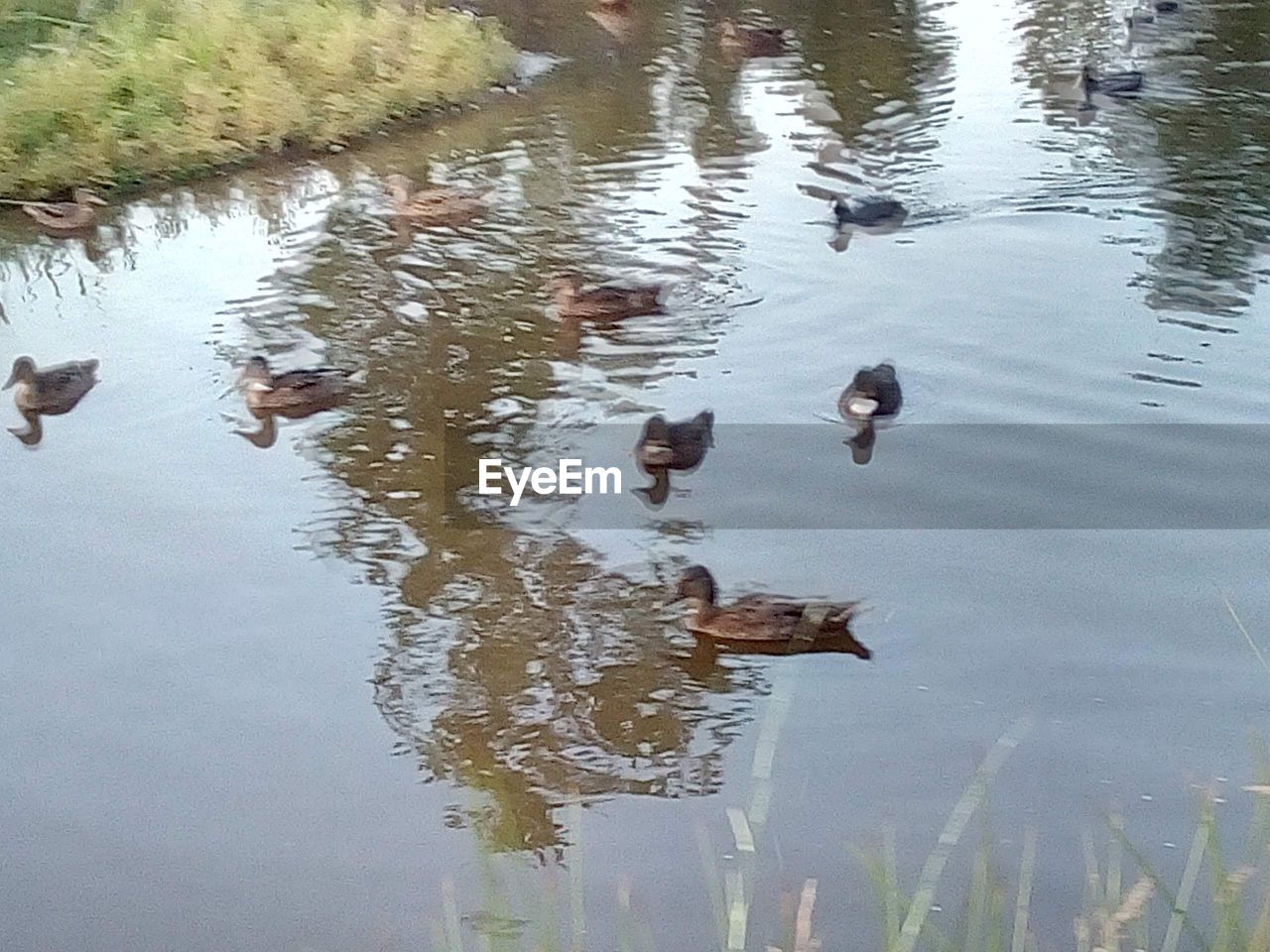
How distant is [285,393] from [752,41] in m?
7.01

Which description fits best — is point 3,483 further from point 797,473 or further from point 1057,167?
point 1057,167

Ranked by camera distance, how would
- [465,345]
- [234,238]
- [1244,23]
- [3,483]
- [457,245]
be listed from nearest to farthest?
[3,483], [465,345], [457,245], [234,238], [1244,23]

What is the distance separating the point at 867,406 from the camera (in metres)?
6.73

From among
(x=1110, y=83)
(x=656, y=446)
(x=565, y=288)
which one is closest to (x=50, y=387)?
(x=565, y=288)

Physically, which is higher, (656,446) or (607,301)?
(607,301)

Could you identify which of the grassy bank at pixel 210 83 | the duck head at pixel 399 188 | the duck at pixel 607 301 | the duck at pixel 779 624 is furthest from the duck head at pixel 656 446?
the grassy bank at pixel 210 83

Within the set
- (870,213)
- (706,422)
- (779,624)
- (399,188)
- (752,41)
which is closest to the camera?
(779,624)

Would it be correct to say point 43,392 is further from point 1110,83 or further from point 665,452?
point 1110,83

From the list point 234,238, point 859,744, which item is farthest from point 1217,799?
point 234,238

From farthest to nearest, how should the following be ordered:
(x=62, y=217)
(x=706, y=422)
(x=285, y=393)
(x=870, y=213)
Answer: (x=62, y=217)
(x=870, y=213)
(x=285, y=393)
(x=706, y=422)

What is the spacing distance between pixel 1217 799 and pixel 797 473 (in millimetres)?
2403

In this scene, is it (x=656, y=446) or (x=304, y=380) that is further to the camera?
(x=304, y=380)

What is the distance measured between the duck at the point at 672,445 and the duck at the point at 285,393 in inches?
61.9

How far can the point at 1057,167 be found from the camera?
31.4ft
